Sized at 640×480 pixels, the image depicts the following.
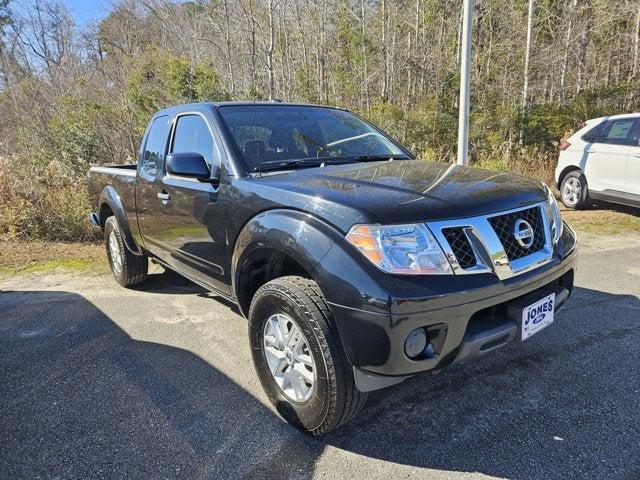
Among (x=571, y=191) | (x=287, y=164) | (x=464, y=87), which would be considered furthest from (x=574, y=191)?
(x=287, y=164)

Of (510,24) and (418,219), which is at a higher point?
(510,24)

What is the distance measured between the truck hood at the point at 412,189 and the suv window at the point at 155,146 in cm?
151

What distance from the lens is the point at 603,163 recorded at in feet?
23.8

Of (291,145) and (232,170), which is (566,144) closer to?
(291,145)

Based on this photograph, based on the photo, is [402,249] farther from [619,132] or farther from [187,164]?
[619,132]

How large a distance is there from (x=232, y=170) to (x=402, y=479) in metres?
1.92

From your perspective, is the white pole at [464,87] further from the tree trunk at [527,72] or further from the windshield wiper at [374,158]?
the tree trunk at [527,72]

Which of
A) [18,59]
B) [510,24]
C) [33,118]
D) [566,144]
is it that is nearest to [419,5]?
[510,24]

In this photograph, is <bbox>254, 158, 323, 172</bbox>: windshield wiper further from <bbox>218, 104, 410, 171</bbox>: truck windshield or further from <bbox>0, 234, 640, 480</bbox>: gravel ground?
<bbox>0, 234, 640, 480</bbox>: gravel ground

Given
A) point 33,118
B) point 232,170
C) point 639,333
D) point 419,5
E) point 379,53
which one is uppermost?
point 419,5

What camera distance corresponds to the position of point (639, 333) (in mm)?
3363

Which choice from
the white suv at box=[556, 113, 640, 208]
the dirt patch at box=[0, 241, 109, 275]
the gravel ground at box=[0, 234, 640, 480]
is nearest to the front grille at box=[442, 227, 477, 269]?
the gravel ground at box=[0, 234, 640, 480]

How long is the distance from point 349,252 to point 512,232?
0.86 meters

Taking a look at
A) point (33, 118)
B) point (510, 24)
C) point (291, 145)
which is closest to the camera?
point (291, 145)
